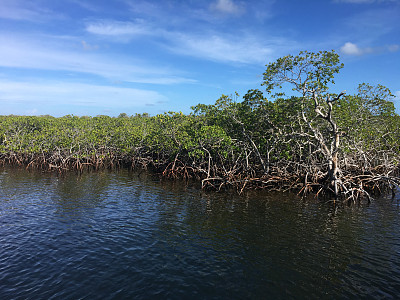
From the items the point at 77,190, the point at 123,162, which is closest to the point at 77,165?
the point at 123,162

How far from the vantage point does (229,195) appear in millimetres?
24484

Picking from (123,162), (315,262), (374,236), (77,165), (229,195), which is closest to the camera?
(315,262)

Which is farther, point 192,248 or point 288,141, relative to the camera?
point 288,141

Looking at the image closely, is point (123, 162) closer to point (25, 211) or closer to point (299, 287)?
point (25, 211)

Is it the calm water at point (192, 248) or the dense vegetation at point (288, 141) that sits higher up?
the dense vegetation at point (288, 141)

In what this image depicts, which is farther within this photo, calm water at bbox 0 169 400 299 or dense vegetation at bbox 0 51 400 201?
dense vegetation at bbox 0 51 400 201

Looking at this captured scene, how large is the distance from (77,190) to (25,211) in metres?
6.93

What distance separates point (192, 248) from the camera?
13.1 meters

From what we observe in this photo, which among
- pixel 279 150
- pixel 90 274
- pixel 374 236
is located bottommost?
pixel 90 274

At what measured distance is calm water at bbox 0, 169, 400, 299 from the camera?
382 inches

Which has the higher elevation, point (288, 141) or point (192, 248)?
point (288, 141)

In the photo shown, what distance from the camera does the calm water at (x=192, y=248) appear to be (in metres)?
9.70

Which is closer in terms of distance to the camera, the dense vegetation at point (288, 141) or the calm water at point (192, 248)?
the calm water at point (192, 248)

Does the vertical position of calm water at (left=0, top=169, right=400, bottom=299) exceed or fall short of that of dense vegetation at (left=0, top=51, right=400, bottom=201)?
it falls short
